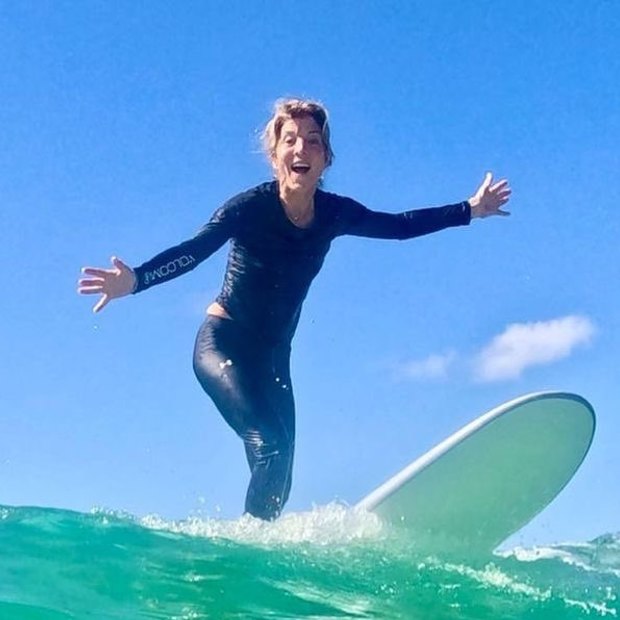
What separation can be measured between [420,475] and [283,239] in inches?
66.7

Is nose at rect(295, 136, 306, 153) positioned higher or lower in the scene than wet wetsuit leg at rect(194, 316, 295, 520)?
higher

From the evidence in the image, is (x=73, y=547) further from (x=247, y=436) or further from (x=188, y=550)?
(x=247, y=436)

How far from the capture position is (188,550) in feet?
20.4

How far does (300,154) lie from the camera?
20.5ft

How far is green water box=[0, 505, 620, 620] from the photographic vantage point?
5.97 m

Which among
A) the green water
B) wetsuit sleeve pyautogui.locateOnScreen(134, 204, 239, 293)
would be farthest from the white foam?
wetsuit sleeve pyautogui.locateOnScreen(134, 204, 239, 293)

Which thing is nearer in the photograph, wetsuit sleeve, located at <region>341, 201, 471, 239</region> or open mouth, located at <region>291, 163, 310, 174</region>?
open mouth, located at <region>291, 163, 310, 174</region>

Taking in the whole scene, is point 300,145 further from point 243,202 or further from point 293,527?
point 293,527

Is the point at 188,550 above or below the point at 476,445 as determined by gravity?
below

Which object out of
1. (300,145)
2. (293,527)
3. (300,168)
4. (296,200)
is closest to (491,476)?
(293,527)

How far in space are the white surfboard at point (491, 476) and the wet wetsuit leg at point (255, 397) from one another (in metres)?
0.84

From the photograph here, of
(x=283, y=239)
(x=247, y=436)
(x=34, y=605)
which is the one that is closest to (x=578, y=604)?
(x=247, y=436)

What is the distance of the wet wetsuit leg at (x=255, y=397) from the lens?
5.79 meters

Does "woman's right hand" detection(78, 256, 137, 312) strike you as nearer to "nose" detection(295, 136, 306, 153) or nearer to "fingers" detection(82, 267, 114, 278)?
"fingers" detection(82, 267, 114, 278)
